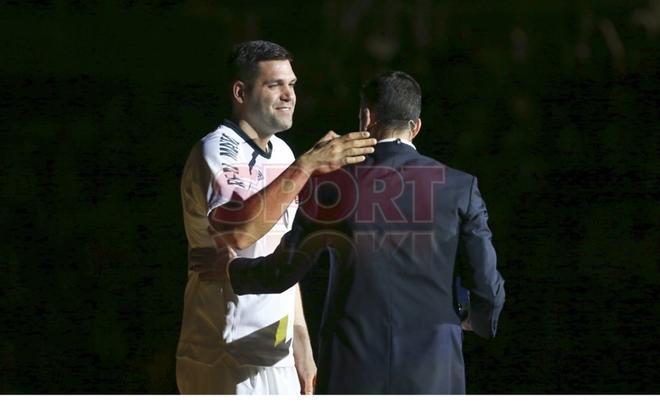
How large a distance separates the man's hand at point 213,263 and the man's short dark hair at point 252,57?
2.14ft

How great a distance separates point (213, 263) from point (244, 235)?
183mm

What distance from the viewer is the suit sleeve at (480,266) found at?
3105mm

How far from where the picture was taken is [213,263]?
373 cm

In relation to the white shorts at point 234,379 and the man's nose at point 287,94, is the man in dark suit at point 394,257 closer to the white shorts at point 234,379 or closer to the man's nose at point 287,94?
the white shorts at point 234,379

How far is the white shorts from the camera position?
3783mm

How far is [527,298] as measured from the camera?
5004mm

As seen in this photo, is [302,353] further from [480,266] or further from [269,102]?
[480,266]

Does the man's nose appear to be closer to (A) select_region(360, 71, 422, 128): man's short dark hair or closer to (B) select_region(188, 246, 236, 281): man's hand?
(B) select_region(188, 246, 236, 281): man's hand

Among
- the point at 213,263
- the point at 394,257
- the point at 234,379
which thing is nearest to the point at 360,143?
the point at 394,257

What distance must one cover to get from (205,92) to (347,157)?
201cm

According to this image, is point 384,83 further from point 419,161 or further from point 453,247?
point 453,247

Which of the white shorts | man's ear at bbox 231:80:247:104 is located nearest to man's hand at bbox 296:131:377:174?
man's ear at bbox 231:80:247:104

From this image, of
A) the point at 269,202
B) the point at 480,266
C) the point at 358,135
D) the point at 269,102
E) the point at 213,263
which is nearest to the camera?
the point at 480,266

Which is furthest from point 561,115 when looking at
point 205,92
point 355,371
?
point 355,371
